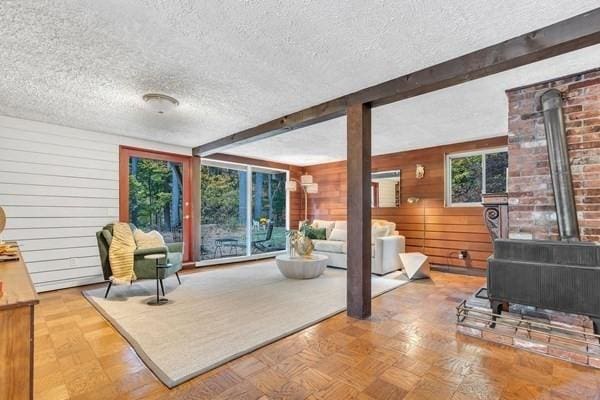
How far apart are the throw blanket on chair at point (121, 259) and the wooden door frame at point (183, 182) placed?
48.0 inches

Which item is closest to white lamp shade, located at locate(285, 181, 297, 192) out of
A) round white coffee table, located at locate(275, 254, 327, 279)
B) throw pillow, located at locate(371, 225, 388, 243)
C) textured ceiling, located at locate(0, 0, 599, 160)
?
throw pillow, located at locate(371, 225, 388, 243)

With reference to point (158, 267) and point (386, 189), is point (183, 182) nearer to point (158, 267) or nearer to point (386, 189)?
point (158, 267)

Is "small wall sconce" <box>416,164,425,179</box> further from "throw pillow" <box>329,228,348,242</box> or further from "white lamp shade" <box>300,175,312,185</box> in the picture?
"white lamp shade" <box>300,175,312,185</box>

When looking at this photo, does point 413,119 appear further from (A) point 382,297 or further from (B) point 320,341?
(B) point 320,341

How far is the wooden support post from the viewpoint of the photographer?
9.30 ft

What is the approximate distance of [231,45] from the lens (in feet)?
7.02

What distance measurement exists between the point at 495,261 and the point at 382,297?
1403 millimetres

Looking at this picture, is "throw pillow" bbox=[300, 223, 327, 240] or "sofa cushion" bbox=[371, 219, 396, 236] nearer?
"sofa cushion" bbox=[371, 219, 396, 236]

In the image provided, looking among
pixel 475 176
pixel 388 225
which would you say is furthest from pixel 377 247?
pixel 475 176

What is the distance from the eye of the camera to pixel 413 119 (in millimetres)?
3891

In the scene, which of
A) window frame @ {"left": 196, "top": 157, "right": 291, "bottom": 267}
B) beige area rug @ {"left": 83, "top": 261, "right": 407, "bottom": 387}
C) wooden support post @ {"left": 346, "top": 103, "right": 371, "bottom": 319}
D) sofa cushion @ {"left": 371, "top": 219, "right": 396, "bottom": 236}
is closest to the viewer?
beige area rug @ {"left": 83, "top": 261, "right": 407, "bottom": 387}

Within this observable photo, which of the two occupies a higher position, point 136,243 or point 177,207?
point 177,207

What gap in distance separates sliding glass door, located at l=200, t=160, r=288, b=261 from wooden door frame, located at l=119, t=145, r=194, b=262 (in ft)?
1.08

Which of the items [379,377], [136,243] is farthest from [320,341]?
[136,243]
